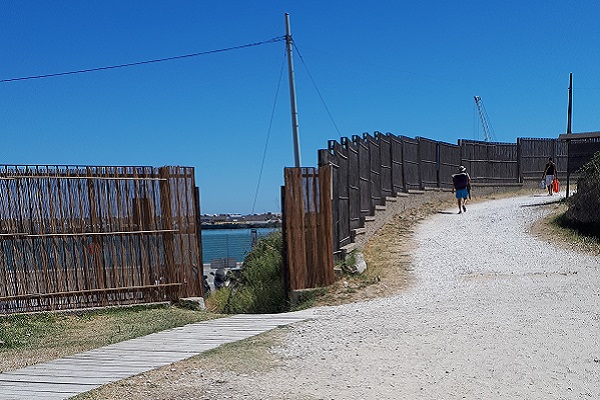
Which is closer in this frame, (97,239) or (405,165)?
(97,239)

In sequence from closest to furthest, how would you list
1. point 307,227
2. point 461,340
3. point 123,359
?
point 123,359, point 461,340, point 307,227

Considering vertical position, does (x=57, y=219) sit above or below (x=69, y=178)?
below

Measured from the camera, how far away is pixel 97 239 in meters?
9.81

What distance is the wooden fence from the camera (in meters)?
10.8

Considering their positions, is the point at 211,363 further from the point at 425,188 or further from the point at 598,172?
the point at 425,188

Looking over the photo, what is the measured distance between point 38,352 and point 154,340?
4.75 feet

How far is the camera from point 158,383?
559 centimetres

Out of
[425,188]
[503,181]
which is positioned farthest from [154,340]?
[503,181]

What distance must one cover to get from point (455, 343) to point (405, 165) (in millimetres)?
12980

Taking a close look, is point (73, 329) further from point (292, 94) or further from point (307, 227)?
point (292, 94)

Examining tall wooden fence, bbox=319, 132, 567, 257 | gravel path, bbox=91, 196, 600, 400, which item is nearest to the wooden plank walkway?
gravel path, bbox=91, 196, 600, 400

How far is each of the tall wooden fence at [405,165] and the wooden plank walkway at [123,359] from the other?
14.5 ft

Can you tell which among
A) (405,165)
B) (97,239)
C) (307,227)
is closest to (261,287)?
(307,227)

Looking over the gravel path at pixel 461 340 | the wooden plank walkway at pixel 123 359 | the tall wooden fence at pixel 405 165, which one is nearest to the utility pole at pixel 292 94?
the tall wooden fence at pixel 405 165
